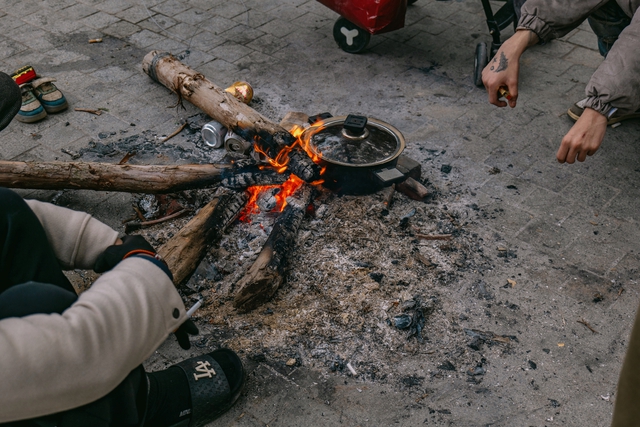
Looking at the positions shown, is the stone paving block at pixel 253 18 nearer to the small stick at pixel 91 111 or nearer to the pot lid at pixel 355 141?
the small stick at pixel 91 111

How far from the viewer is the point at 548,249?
3648 mm

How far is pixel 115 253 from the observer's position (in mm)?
2074

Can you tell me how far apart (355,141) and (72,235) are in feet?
7.24

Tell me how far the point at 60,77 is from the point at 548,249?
466 cm

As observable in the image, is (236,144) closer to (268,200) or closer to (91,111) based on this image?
(268,200)

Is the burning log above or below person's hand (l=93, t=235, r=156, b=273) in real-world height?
below

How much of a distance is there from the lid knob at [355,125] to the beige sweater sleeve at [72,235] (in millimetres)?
2000

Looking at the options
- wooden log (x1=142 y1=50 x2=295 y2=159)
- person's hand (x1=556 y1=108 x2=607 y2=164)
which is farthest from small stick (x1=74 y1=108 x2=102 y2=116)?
person's hand (x1=556 y1=108 x2=607 y2=164)

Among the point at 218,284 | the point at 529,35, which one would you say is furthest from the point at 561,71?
the point at 218,284

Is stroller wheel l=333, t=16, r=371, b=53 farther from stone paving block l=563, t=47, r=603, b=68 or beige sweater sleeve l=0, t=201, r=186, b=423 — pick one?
beige sweater sleeve l=0, t=201, r=186, b=423

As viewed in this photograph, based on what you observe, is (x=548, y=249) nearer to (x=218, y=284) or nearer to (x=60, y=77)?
(x=218, y=284)

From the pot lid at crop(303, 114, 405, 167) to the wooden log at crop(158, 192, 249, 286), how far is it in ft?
2.16

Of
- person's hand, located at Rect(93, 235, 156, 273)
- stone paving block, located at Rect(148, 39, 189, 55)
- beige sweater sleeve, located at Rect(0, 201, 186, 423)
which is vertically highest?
beige sweater sleeve, located at Rect(0, 201, 186, 423)

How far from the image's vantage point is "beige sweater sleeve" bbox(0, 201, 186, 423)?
4.95ft
